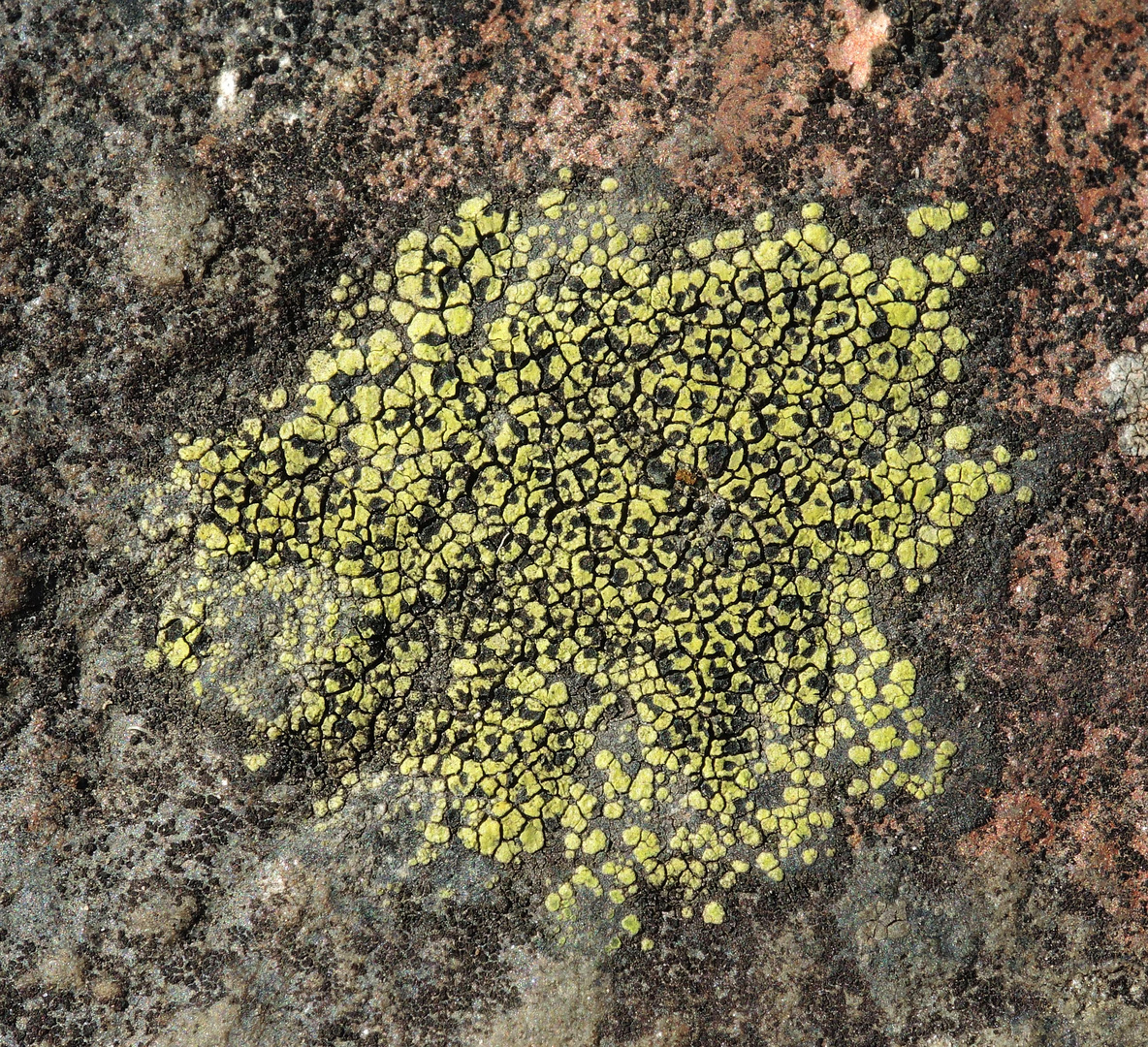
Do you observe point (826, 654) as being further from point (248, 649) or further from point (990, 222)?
point (248, 649)

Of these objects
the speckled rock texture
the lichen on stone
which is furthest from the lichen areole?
the lichen on stone

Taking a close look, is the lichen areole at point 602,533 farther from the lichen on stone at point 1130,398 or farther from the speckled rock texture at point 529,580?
the lichen on stone at point 1130,398

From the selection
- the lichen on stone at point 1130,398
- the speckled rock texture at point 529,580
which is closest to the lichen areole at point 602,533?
the speckled rock texture at point 529,580

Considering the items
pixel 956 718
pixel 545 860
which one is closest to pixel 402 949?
pixel 545 860

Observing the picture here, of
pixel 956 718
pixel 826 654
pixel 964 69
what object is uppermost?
pixel 964 69

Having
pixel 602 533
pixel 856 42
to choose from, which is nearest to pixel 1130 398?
pixel 856 42

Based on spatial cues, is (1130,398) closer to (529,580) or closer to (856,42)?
(856,42)
